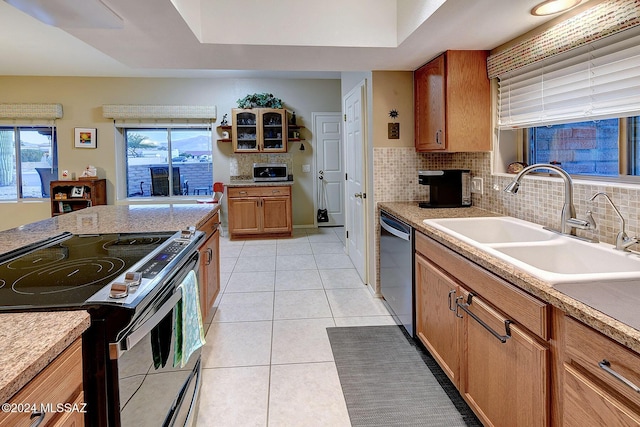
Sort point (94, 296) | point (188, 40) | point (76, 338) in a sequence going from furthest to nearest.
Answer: point (188, 40) → point (94, 296) → point (76, 338)

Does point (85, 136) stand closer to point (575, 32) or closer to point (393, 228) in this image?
point (393, 228)

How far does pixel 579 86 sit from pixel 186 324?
6.94 ft

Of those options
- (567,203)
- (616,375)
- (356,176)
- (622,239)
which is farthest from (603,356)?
(356,176)

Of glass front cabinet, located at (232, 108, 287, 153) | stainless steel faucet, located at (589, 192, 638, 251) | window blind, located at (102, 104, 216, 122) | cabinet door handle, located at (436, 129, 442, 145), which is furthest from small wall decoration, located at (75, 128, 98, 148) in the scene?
stainless steel faucet, located at (589, 192, 638, 251)

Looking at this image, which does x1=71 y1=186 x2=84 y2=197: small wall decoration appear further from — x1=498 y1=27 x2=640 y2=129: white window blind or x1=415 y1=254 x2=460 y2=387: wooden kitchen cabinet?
x1=498 y1=27 x2=640 y2=129: white window blind

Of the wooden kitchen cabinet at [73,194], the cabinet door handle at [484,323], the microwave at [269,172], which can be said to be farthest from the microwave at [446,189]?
the wooden kitchen cabinet at [73,194]

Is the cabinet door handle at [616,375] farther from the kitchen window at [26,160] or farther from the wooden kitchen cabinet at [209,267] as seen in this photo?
the kitchen window at [26,160]

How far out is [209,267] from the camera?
2.89m

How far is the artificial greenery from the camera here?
257 inches

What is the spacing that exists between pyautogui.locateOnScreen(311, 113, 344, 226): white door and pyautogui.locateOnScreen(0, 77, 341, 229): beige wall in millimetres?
825

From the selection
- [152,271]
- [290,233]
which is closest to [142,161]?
[290,233]

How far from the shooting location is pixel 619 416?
0.95 m

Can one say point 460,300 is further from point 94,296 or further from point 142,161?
point 142,161

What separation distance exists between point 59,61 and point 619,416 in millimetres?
6652
